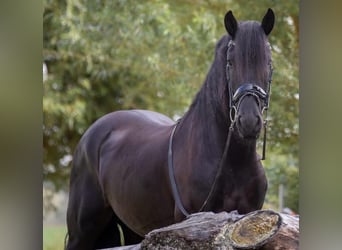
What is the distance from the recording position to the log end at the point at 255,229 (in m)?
1.79

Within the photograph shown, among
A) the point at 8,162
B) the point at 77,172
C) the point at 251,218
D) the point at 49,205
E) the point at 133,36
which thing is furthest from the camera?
the point at 133,36

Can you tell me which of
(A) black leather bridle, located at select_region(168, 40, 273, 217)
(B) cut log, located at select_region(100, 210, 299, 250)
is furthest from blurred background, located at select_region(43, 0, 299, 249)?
(B) cut log, located at select_region(100, 210, 299, 250)

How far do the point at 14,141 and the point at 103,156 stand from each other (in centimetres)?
98

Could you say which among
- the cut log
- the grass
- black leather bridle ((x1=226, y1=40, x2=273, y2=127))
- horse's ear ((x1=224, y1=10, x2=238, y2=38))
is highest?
horse's ear ((x1=224, y1=10, x2=238, y2=38))

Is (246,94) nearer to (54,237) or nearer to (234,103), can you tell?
(234,103)

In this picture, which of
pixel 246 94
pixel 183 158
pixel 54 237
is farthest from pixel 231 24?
pixel 54 237

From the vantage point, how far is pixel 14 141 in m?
1.62

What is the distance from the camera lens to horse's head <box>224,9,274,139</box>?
1.90m

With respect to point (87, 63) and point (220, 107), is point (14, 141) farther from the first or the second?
point (87, 63)

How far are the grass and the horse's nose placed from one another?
90cm

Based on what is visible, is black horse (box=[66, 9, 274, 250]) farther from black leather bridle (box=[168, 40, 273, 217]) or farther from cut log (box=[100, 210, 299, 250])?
cut log (box=[100, 210, 299, 250])

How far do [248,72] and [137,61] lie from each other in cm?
128

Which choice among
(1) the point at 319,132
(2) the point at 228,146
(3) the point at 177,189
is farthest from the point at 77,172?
(1) the point at 319,132

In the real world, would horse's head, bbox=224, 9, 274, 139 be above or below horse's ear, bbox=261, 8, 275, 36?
below
